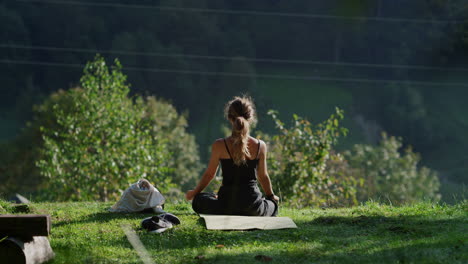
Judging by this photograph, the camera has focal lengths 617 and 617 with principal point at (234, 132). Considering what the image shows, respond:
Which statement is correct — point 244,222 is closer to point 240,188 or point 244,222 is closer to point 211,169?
point 240,188

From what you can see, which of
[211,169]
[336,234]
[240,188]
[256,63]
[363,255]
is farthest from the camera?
[256,63]

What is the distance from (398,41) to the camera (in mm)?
56062

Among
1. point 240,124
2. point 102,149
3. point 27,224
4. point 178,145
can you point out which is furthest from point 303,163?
point 178,145

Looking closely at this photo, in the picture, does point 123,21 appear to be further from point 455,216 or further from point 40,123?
point 455,216

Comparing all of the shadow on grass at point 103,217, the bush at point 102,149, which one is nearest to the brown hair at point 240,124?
the shadow on grass at point 103,217

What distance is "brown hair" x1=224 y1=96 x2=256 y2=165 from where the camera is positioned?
617 cm

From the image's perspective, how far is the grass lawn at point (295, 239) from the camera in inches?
176

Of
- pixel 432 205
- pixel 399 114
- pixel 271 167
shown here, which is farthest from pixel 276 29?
pixel 432 205

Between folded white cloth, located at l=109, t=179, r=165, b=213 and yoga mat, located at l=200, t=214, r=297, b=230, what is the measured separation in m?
0.67

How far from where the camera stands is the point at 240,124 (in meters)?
6.15

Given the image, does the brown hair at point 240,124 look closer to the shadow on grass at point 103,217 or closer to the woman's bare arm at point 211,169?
the woman's bare arm at point 211,169

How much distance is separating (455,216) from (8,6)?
5682cm

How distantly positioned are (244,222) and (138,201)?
4.53ft

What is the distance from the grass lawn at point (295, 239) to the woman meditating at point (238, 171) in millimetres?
284
